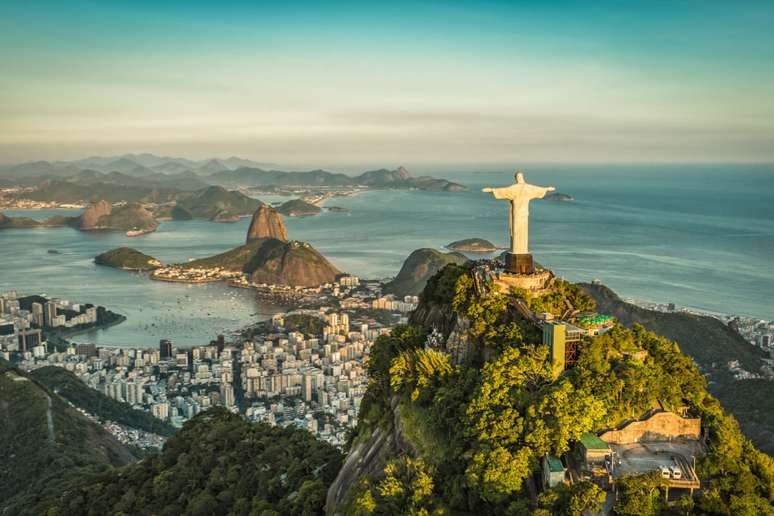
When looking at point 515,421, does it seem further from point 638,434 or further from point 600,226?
point 600,226

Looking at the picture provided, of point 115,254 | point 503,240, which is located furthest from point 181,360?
point 503,240

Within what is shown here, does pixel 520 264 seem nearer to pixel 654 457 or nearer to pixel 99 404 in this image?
pixel 654 457

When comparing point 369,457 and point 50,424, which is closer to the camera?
point 369,457

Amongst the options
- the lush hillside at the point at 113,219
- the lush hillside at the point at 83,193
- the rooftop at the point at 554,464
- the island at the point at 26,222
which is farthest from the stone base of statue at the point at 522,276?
the lush hillside at the point at 83,193

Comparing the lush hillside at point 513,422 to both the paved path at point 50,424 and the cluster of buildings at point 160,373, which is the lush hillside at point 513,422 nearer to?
Answer: the paved path at point 50,424

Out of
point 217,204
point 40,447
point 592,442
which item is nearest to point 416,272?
point 40,447

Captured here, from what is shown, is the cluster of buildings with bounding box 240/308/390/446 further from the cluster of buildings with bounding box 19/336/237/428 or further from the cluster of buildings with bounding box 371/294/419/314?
the cluster of buildings with bounding box 371/294/419/314
